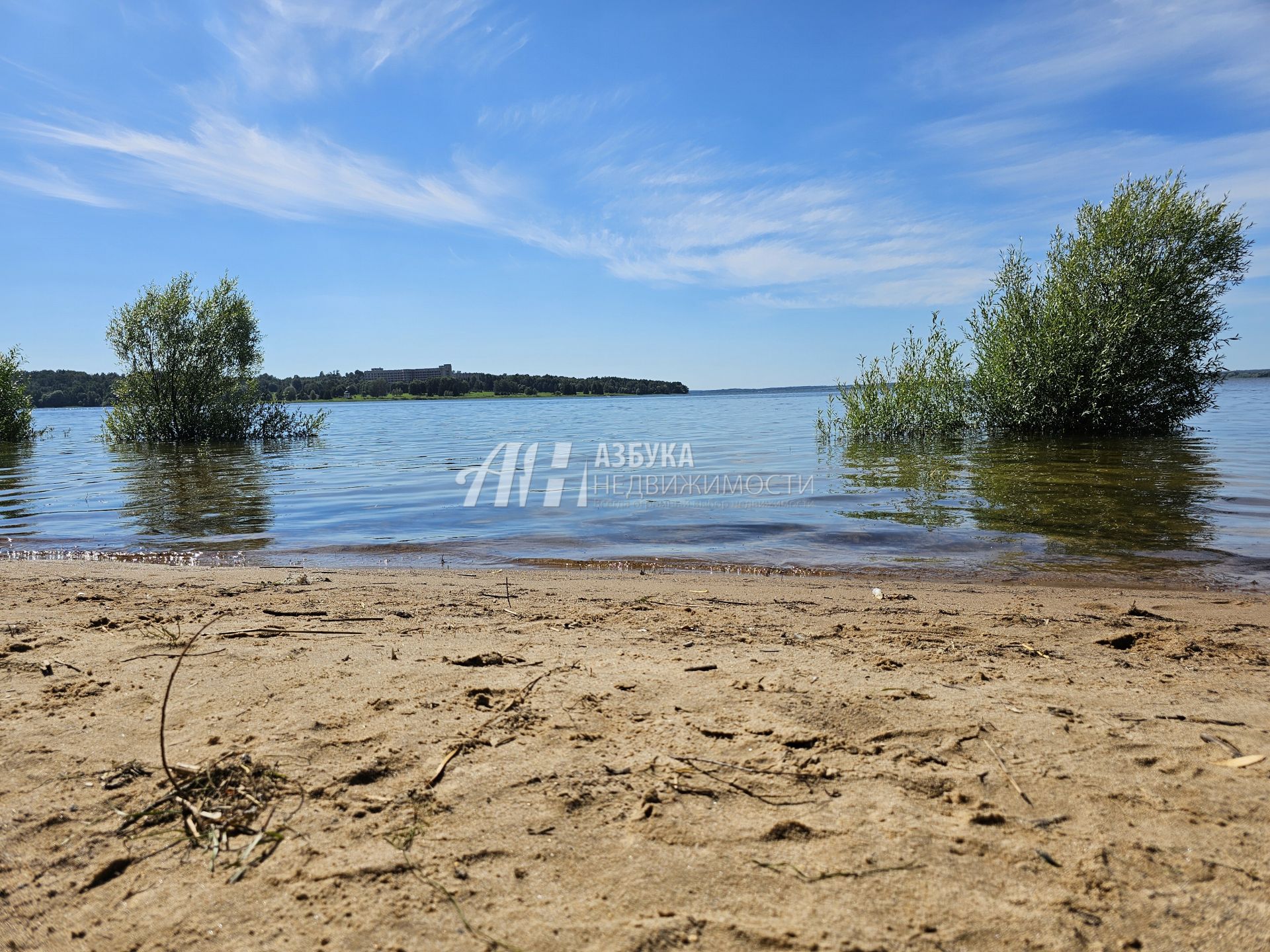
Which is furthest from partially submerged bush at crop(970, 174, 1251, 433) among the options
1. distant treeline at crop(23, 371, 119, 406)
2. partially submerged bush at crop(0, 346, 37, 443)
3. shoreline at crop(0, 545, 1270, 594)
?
distant treeline at crop(23, 371, 119, 406)

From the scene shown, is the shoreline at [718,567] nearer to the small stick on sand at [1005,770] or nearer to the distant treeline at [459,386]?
the small stick on sand at [1005,770]

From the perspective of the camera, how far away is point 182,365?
3438 cm

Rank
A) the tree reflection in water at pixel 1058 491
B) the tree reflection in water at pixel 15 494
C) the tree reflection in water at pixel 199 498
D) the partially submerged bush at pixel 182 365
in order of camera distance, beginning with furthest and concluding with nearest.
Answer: the partially submerged bush at pixel 182 365 < the tree reflection in water at pixel 15 494 < the tree reflection in water at pixel 199 498 < the tree reflection in water at pixel 1058 491

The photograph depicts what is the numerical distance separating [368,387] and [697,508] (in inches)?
3869

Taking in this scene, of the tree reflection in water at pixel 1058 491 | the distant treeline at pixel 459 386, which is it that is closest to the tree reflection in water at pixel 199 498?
the tree reflection in water at pixel 1058 491

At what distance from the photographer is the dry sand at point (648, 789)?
2.10 metres

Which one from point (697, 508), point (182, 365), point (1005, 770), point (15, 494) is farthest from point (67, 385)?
point (1005, 770)

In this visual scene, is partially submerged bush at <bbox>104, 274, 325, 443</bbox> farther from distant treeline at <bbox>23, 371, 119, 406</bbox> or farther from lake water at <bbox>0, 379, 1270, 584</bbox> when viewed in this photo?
distant treeline at <bbox>23, 371, 119, 406</bbox>

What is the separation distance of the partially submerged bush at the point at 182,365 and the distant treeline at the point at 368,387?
2.04 meters

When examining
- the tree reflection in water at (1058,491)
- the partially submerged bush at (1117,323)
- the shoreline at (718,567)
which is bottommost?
the shoreline at (718,567)

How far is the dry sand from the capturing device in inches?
82.8

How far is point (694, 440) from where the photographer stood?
33.6m

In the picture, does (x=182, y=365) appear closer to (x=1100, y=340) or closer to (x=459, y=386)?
(x=1100, y=340)

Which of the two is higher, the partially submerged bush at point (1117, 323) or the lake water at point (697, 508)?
the partially submerged bush at point (1117, 323)
